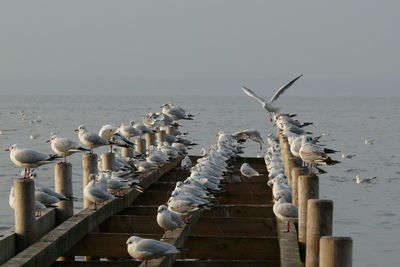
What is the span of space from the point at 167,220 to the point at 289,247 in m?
1.47

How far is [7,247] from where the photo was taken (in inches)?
403

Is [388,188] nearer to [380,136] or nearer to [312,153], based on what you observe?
[312,153]

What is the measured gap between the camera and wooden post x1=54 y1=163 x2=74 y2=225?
1249 centimetres

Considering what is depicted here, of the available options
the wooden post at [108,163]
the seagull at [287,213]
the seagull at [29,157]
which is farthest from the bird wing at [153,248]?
the wooden post at [108,163]

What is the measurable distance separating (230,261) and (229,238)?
0.93 meters

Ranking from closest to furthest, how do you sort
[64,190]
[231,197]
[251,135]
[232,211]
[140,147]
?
[64,190], [232,211], [231,197], [140,147], [251,135]

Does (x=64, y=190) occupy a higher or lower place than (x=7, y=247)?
higher

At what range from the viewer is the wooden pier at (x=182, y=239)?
9.62 m

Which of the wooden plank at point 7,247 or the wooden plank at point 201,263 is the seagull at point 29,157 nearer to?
the wooden plank at point 7,247

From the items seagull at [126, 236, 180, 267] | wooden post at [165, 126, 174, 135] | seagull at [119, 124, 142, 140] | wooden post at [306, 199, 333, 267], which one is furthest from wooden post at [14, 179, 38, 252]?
wooden post at [165, 126, 174, 135]

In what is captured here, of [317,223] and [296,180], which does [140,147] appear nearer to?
[296,180]

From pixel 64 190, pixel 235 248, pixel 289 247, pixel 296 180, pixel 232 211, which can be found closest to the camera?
pixel 289 247

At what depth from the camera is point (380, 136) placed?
59750mm

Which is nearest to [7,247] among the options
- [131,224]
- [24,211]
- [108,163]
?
[24,211]
